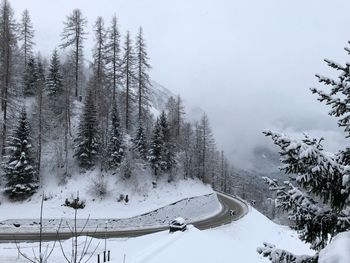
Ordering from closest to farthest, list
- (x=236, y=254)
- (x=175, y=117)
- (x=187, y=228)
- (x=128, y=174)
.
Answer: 1. (x=236, y=254)
2. (x=187, y=228)
3. (x=128, y=174)
4. (x=175, y=117)

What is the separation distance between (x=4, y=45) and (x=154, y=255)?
42.0 metres

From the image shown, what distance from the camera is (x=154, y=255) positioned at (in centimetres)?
1407

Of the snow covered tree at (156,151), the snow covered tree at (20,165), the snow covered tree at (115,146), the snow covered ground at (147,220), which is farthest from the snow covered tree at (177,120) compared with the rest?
the snow covered tree at (20,165)

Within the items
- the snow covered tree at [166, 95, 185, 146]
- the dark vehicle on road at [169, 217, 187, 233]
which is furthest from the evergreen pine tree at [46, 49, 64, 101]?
the dark vehicle on road at [169, 217, 187, 233]

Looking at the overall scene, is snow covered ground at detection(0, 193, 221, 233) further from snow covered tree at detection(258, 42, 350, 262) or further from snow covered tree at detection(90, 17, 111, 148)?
snow covered tree at detection(258, 42, 350, 262)

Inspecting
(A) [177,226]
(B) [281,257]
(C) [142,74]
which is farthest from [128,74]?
(B) [281,257]

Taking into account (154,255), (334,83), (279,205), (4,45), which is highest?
(4,45)

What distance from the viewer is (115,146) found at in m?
44.8

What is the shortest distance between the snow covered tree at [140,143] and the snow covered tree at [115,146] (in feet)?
7.33

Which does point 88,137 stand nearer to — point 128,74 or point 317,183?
point 128,74

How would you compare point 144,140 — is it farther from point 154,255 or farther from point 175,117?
point 154,255

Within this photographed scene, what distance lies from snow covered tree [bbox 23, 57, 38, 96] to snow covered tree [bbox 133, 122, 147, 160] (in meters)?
17.7

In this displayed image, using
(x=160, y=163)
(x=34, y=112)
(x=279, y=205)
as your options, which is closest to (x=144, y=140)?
(x=160, y=163)

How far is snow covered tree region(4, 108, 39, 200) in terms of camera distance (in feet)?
129
